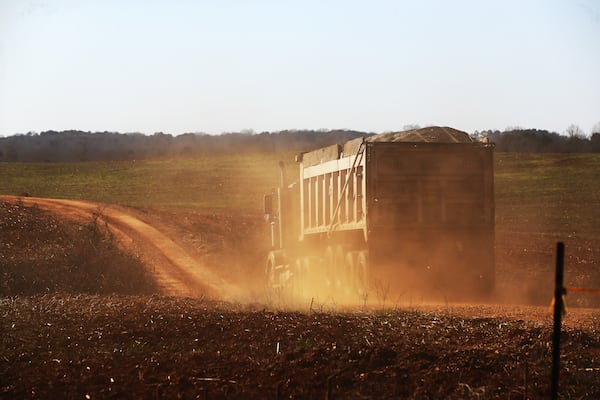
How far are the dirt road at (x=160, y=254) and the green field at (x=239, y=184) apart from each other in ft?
42.4

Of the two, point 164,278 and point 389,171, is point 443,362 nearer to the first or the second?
point 389,171

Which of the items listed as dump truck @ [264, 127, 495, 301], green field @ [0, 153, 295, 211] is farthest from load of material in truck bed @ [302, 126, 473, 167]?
green field @ [0, 153, 295, 211]

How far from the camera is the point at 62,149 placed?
9562 cm

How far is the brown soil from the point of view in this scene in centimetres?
995

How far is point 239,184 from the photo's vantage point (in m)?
71.2

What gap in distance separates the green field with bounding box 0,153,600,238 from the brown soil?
2852 centimetres

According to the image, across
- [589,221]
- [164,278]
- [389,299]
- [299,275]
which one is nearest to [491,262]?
[389,299]

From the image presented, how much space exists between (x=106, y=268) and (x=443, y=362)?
14.6 m

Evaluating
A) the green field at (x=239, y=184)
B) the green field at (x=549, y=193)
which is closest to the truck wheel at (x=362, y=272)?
the green field at (x=549, y=193)

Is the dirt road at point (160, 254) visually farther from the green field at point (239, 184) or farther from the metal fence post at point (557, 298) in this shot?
the metal fence post at point (557, 298)

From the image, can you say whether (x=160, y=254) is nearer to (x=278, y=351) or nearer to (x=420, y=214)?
(x=420, y=214)

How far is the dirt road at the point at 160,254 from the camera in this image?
2647 cm

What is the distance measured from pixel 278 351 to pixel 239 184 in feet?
196

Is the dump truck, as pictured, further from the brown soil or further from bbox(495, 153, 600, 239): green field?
bbox(495, 153, 600, 239): green field
